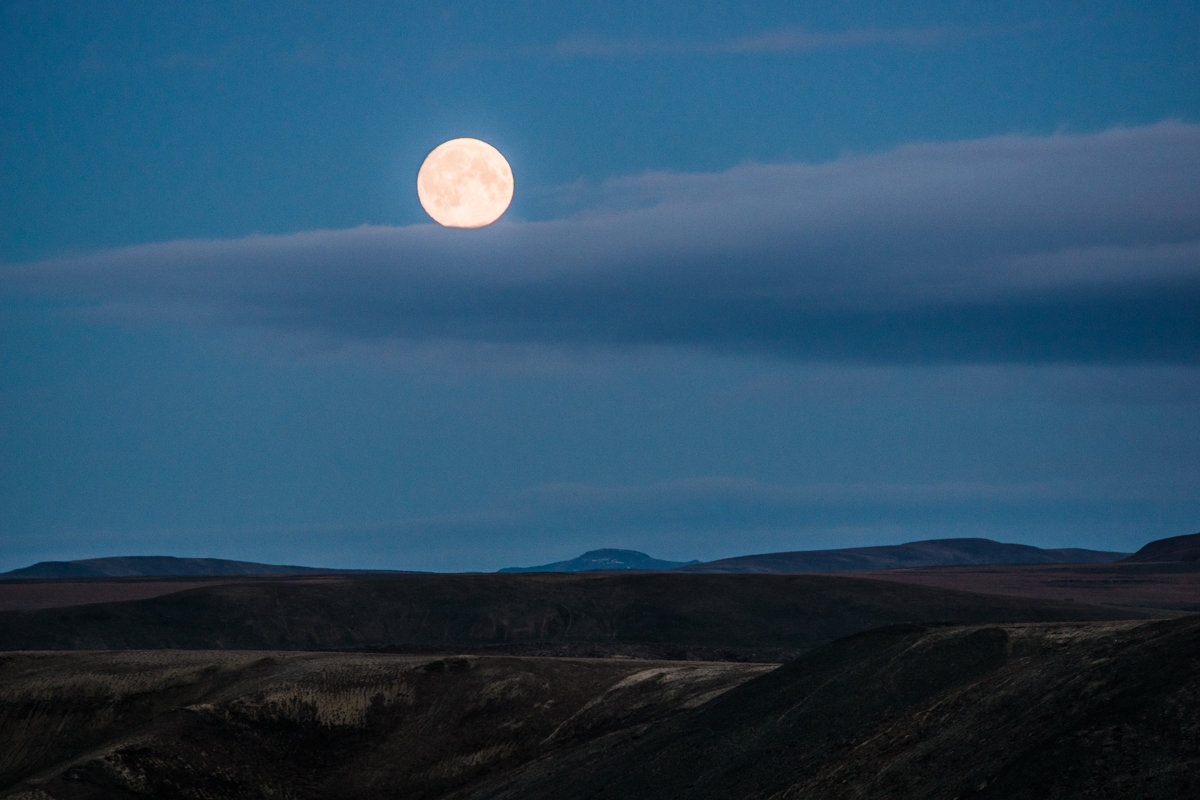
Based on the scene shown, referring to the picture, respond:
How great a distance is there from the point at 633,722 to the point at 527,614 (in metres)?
52.5

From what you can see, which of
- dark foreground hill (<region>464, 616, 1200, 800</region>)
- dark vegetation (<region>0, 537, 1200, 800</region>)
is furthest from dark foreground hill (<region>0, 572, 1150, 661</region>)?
dark foreground hill (<region>464, 616, 1200, 800</region>)

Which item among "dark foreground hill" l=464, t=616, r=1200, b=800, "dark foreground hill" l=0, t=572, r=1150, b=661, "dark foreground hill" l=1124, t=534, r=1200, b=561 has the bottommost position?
"dark foreground hill" l=464, t=616, r=1200, b=800

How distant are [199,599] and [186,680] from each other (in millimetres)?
46976

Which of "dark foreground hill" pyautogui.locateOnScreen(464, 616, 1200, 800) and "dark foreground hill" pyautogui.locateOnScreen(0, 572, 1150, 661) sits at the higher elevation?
"dark foreground hill" pyautogui.locateOnScreen(0, 572, 1150, 661)

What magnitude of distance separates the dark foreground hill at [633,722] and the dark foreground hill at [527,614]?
1140 inches

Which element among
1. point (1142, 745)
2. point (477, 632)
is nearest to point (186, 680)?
point (1142, 745)

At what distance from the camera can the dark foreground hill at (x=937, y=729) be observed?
62.5 feet

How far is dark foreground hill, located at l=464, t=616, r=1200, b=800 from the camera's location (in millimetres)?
19047

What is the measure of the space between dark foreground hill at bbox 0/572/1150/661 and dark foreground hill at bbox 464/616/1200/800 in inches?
1615

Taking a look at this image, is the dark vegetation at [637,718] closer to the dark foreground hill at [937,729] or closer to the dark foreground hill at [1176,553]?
the dark foreground hill at [937,729]

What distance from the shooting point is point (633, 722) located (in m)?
37.0

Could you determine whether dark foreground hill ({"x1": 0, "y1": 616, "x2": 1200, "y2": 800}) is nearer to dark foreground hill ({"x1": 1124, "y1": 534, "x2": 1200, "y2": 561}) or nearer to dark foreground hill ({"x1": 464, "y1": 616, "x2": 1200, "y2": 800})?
dark foreground hill ({"x1": 464, "y1": 616, "x2": 1200, "y2": 800})

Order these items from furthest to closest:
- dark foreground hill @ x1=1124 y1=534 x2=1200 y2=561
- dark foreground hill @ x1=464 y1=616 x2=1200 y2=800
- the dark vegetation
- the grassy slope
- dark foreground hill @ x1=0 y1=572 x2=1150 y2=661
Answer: dark foreground hill @ x1=1124 y1=534 x2=1200 y2=561
dark foreground hill @ x1=0 y1=572 x2=1150 y2=661
the grassy slope
the dark vegetation
dark foreground hill @ x1=464 y1=616 x2=1200 y2=800

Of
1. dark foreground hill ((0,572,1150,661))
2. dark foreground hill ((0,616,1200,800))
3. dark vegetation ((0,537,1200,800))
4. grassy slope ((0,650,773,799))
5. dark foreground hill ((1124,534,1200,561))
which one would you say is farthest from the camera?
dark foreground hill ((1124,534,1200,561))
